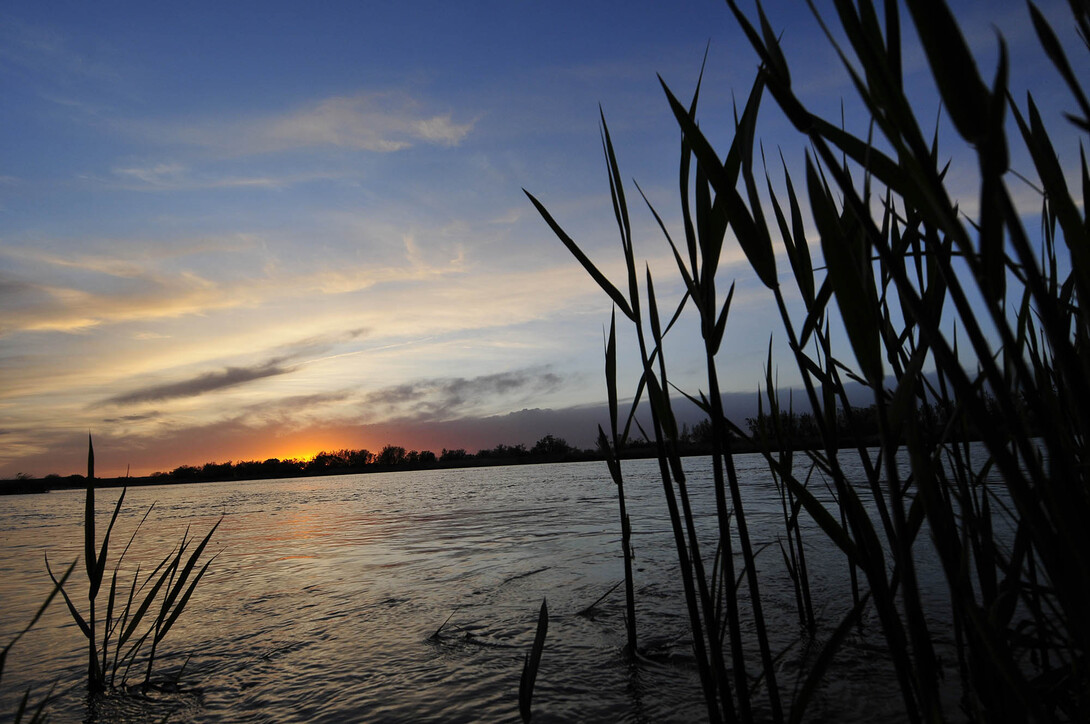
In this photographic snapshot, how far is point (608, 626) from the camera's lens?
126 inches

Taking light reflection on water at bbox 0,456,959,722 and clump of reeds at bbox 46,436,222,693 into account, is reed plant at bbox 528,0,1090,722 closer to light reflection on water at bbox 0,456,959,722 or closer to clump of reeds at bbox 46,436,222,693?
light reflection on water at bbox 0,456,959,722

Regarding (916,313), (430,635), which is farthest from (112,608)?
(916,313)

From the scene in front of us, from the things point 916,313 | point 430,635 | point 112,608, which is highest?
point 916,313

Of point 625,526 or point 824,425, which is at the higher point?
point 824,425

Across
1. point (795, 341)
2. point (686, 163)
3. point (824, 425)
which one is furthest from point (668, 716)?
point (686, 163)

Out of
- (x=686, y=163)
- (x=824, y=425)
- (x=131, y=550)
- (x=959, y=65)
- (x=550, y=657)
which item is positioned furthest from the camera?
(x=131, y=550)

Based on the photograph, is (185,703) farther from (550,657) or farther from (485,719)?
(550,657)

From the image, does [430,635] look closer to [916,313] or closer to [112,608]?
[112,608]

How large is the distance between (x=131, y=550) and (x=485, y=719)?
757 cm

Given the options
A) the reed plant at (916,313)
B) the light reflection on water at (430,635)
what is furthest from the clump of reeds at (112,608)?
the reed plant at (916,313)

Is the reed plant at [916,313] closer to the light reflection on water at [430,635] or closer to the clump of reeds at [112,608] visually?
the light reflection on water at [430,635]

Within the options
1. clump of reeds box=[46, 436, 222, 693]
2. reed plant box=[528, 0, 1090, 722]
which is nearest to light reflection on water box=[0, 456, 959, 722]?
clump of reeds box=[46, 436, 222, 693]

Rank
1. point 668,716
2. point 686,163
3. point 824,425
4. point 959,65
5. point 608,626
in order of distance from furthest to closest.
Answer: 1. point 608,626
2. point 668,716
3. point 686,163
4. point 824,425
5. point 959,65

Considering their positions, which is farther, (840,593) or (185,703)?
(840,593)
